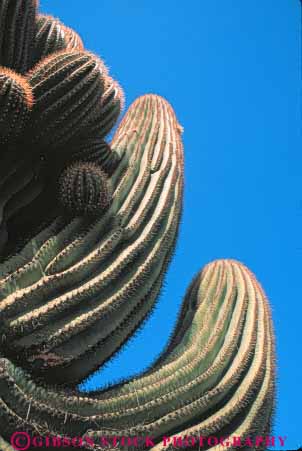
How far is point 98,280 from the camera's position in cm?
393

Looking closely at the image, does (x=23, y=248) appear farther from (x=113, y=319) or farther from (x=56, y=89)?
(x=56, y=89)

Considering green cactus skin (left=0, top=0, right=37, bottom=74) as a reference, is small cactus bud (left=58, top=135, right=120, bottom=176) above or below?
below

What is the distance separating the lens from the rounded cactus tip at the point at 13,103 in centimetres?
394

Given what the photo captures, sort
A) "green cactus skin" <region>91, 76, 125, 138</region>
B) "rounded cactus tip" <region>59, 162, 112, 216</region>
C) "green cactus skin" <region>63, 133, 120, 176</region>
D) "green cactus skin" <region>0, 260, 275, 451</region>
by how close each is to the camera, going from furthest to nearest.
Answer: "green cactus skin" <region>91, 76, 125, 138</region>
"green cactus skin" <region>63, 133, 120, 176</region>
"rounded cactus tip" <region>59, 162, 112, 216</region>
"green cactus skin" <region>0, 260, 275, 451</region>

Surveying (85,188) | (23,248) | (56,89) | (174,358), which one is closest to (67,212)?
(85,188)

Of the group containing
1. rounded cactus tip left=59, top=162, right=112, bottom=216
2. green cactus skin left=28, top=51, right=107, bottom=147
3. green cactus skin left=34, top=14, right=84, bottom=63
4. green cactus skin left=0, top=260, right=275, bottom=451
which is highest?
green cactus skin left=34, top=14, right=84, bottom=63

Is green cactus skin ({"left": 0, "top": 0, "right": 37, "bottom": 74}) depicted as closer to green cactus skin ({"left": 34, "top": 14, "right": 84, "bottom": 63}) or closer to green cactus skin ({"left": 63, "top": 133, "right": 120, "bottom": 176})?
green cactus skin ({"left": 34, "top": 14, "right": 84, "bottom": 63})

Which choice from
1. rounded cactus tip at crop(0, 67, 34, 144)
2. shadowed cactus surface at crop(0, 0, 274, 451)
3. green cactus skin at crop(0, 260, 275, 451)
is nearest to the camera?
green cactus skin at crop(0, 260, 275, 451)

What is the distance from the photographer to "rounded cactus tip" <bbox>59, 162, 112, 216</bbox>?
4.35 metres

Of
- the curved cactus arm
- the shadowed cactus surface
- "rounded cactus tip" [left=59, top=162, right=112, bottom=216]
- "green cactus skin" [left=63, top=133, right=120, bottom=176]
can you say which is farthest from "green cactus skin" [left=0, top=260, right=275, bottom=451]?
"green cactus skin" [left=63, top=133, right=120, bottom=176]

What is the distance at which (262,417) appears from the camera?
4.11m

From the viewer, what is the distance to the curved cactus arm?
3.65m

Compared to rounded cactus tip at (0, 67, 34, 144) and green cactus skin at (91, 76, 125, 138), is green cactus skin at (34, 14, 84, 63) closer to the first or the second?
green cactus skin at (91, 76, 125, 138)

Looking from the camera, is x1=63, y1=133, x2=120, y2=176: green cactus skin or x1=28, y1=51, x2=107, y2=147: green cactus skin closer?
x1=28, y1=51, x2=107, y2=147: green cactus skin
